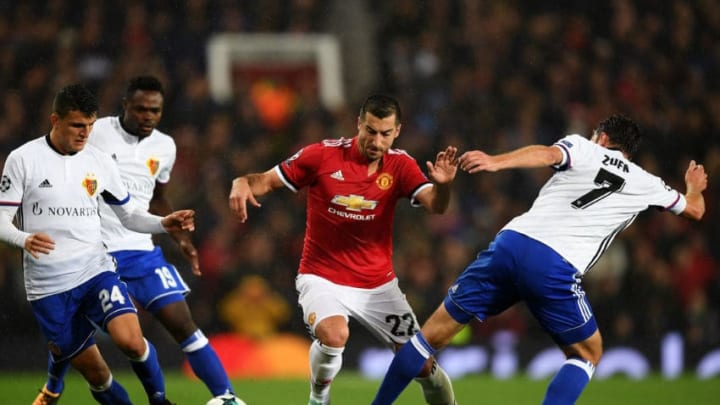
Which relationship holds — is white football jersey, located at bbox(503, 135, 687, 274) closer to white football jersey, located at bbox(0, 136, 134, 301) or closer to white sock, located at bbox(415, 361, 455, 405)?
white sock, located at bbox(415, 361, 455, 405)

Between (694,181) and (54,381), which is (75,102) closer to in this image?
(54,381)

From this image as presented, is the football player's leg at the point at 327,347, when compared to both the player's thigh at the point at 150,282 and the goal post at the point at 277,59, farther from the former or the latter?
the goal post at the point at 277,59

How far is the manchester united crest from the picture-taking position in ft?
24.7

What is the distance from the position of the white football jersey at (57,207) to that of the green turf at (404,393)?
8.31 feet

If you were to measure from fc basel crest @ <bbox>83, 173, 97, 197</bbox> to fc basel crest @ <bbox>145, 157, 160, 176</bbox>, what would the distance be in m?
1.07

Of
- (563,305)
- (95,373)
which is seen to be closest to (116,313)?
(95,373)

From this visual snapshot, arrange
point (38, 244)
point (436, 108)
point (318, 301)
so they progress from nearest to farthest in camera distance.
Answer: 1. point (38, 244)
2. point (318, 301)
3. point (436, 108)

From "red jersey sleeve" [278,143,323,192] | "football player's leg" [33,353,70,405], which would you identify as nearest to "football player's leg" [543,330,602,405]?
"red jersey sleeve" [278,143,323,192]

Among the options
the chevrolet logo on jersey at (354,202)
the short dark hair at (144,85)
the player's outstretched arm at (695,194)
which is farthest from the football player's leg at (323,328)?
the player's outstretched arm at (695,194)

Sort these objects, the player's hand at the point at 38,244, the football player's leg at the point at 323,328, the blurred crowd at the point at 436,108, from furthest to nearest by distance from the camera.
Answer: the blurred crowd at the point at 436,108 < the football player's leg at the point at 323,328 < the player's hand at the point at 38,244

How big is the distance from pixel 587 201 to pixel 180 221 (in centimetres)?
244

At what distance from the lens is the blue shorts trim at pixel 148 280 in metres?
7.77

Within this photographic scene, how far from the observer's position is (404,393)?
421 inches

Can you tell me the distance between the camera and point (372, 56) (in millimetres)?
19109
